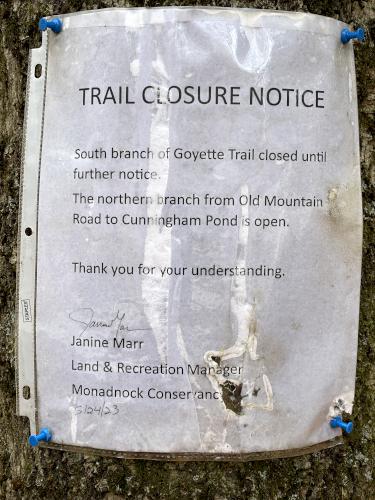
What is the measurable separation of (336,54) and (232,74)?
0.85ft

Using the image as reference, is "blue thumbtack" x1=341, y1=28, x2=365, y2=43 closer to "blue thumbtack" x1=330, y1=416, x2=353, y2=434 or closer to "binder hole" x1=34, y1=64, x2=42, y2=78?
"binder hole" x1=34, y1=64, x2=42, y2=78

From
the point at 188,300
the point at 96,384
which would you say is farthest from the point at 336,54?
the point at 96,384

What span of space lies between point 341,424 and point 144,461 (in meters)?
0.47

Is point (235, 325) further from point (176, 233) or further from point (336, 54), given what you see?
point (336, 54)

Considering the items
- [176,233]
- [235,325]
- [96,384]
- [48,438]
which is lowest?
[48,438]

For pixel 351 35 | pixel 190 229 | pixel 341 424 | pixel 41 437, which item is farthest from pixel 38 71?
pixel 341 424

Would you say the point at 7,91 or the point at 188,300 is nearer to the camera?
the point at 188,300

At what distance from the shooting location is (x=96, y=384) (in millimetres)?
1305

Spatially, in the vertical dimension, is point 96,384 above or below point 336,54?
below

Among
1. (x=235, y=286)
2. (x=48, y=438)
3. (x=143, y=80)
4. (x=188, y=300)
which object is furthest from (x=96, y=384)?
(x=143, y=80)
